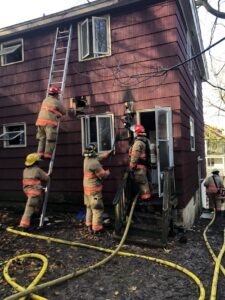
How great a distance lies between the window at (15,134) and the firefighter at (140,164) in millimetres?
4077

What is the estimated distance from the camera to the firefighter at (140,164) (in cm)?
715

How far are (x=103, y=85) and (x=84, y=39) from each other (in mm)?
1528

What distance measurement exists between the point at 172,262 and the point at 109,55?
224 inches

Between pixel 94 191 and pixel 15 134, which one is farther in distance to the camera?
pixel 15 134

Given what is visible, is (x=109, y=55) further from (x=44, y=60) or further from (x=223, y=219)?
(x=223, y=219)

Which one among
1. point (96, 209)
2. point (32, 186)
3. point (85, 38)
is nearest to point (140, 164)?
point (96, 209)

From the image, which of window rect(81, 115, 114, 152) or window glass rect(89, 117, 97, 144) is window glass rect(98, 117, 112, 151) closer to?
window rect(81, 115, 114, 152)

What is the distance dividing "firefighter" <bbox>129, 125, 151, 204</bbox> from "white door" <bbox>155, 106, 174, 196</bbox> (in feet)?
1.05

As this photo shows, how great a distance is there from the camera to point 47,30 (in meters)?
9.34

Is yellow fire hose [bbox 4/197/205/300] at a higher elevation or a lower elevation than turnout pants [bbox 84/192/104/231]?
lower

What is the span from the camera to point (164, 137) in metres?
7.52

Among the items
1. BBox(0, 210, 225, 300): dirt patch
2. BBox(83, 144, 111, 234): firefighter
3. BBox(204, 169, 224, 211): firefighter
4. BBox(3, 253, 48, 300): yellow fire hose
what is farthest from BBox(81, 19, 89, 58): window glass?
BBox(204, 169, 224, 211): firefighter

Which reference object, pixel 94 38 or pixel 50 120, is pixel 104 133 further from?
pixel 94 38

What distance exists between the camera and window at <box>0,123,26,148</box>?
9.66 meters
